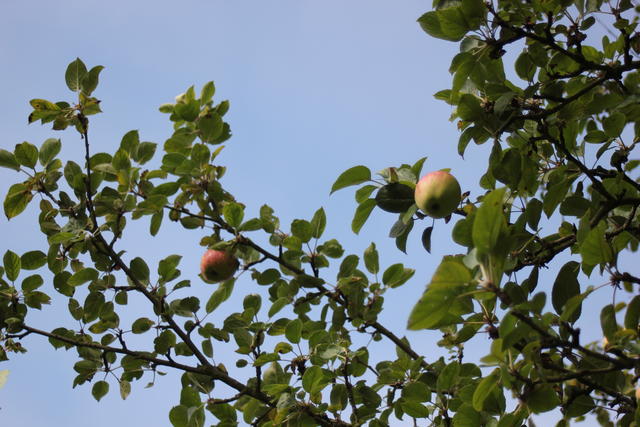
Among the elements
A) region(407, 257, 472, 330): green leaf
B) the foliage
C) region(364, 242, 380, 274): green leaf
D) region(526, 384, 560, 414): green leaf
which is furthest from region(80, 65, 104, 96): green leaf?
region(526, 384, 560, 414): green leaf

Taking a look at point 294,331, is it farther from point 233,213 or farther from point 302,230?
point 233,213

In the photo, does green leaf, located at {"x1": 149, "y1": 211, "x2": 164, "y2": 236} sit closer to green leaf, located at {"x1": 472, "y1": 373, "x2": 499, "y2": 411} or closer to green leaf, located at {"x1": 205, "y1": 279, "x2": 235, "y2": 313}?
green leaf, located at {"x1": 205, "y1": 279, "x2": 235, "y2": 313}

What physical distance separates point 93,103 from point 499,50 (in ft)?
5.75

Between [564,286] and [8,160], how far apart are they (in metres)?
2.43

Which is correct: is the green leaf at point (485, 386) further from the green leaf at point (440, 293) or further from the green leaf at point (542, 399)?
the green leaf at point (440, 293)

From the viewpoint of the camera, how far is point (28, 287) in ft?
9.69

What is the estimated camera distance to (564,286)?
2145 millimetres

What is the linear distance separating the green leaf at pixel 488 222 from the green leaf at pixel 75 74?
201cm

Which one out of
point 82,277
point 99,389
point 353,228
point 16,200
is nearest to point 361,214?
point 353,228

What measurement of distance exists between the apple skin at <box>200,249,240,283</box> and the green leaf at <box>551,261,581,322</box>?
137 centimetres

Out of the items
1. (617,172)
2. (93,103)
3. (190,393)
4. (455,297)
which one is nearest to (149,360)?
(190,393)

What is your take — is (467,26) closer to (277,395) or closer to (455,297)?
(455,297)

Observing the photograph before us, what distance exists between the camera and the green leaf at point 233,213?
2389 millimetres

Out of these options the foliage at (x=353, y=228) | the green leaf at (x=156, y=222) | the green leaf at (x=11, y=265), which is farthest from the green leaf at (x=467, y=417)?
the green leaf at (x=11, y=265)
